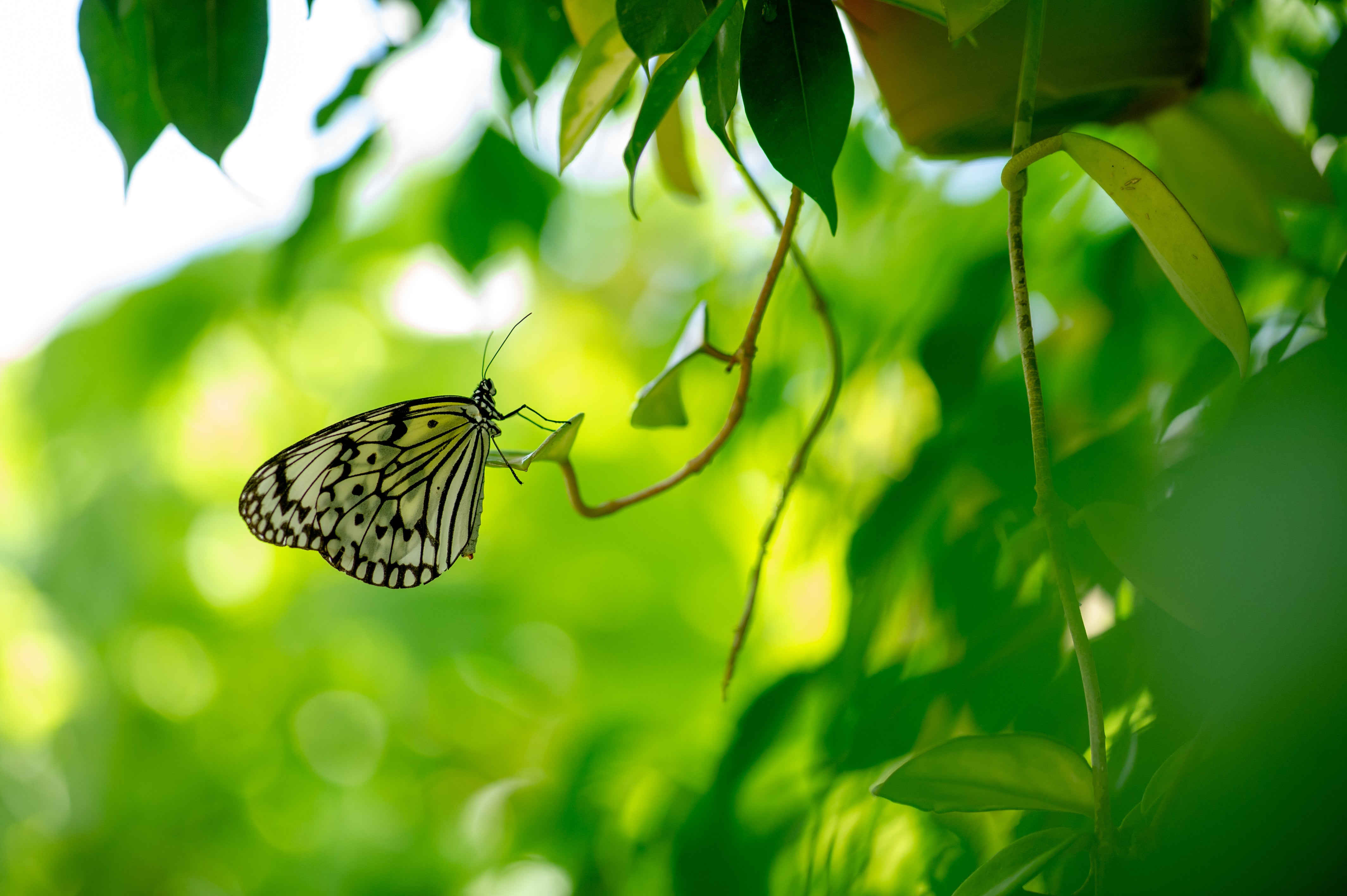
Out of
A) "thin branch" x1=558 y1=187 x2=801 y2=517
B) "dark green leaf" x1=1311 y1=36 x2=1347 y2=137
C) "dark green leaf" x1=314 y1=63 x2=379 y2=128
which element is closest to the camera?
"thin branch" x1=558 y1=187 x2=801 y2=517

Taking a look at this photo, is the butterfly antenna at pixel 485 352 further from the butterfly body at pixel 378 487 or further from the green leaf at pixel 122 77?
the green leaf at pixel 122 77

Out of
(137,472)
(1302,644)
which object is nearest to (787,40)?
(1302,644)

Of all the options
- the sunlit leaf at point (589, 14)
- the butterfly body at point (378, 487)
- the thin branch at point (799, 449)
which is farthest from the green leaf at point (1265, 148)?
the butterfly body at point (378, 487)

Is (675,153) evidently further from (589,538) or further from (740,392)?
(589,538)

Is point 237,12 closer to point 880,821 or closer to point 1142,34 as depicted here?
point 1142,34

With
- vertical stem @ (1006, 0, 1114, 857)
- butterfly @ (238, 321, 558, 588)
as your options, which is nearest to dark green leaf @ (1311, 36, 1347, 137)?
vertical stem @ (1006, 0, 1114, 857)

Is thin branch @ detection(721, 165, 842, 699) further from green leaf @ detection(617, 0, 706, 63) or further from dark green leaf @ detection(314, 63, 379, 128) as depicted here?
dark green leaf @ detection(314, 63, 379, 128)
